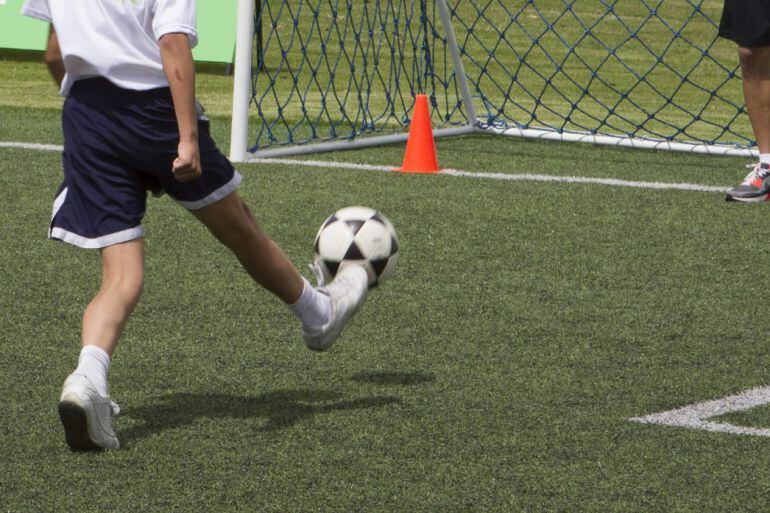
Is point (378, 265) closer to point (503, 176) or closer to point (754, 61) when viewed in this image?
point (503, 176)

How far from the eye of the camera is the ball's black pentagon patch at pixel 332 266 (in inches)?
186

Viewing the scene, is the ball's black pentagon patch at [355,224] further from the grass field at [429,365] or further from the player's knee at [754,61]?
the player's knee at [754,61]

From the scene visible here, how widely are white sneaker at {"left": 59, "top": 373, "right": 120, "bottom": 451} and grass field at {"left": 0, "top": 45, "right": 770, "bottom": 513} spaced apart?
0.04 m

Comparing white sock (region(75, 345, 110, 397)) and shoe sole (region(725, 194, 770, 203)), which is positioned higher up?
white sock (region(75, 345, 110, 397))

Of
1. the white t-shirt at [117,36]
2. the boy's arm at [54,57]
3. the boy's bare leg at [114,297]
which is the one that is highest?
the white t-shirt at [117,36]

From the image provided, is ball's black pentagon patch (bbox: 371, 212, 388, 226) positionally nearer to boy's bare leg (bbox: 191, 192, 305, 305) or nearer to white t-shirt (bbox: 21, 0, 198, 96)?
boy's bare leg (bbox: 191, 192, 305, 305)

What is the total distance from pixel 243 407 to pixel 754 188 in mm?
4206

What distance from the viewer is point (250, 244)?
13.1 feet

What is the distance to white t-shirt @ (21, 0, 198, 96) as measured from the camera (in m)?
3.66

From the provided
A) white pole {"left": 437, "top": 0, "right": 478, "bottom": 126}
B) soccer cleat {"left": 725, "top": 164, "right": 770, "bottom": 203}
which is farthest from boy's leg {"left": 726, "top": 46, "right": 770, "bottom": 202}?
white pole {"left": 437, "top": 0, "right": 478, "bottom": 126}

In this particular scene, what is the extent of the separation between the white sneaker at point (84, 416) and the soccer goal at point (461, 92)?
16.2 ft

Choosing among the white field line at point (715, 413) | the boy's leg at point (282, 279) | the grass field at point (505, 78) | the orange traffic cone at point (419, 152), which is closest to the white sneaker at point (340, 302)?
the boy's leg at point (282, 279)

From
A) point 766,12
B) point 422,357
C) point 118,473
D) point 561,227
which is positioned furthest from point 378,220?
point 766,12

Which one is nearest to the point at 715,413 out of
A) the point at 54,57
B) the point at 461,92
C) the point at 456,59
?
the point at 54,57
